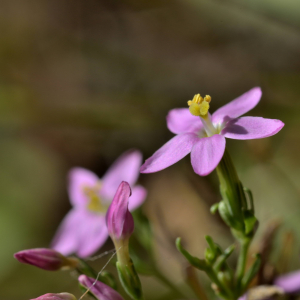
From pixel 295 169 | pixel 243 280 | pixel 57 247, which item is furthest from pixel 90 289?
pixel 295 169

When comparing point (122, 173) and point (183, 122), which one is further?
point (122, 173)

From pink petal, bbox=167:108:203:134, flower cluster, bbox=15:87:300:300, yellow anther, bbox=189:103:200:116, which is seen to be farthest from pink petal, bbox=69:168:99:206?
yellow anther, bbox=189:103:200:116

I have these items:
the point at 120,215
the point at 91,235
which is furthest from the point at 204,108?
the point at 91,235

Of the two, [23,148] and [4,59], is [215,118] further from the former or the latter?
[4,59]

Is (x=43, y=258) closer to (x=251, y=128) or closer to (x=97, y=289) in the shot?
(x=97, y=289)

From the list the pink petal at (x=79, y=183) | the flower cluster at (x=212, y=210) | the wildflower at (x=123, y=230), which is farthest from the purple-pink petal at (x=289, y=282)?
the pink petal at (x=79, y=183)

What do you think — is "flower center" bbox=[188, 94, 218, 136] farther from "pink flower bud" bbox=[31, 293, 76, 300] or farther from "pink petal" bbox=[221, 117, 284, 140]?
"pink flower bud" bbox=[31, 293, 76, 300]
